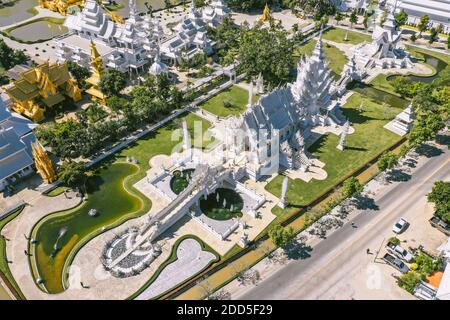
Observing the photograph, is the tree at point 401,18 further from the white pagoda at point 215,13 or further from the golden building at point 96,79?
the golden building at point 96,79

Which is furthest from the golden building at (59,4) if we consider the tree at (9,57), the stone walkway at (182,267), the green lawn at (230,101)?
the stone walkway at (182,267)

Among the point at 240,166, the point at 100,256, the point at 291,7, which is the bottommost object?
the point at 100,256

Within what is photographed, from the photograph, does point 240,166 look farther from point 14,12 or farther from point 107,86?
point 14,12

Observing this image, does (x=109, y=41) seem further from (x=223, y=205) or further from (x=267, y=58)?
(x=223, y=205)

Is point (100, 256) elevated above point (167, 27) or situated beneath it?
situated beneath

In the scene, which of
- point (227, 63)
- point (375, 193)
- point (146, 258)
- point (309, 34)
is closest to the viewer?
point (146, 258)

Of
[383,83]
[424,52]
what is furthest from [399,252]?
[424,52]

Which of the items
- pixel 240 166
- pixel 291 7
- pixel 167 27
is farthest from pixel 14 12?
pixel 240 166
